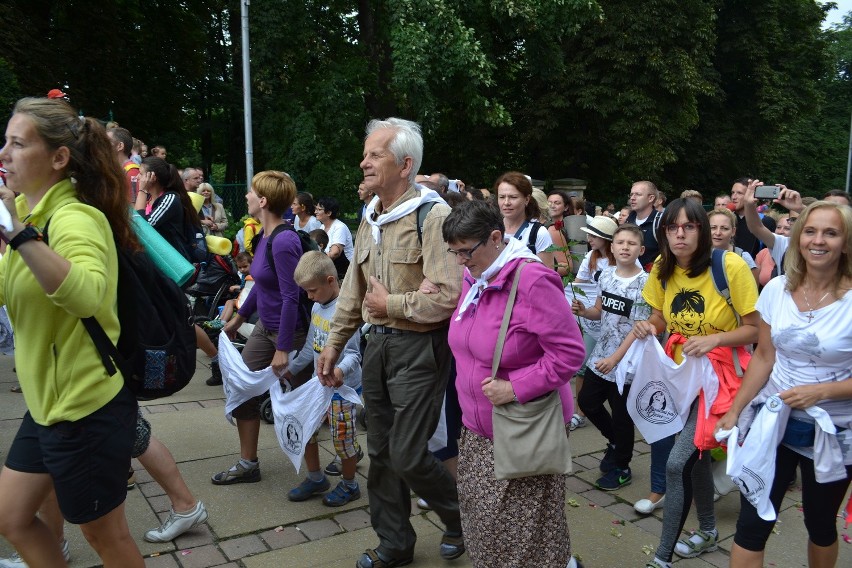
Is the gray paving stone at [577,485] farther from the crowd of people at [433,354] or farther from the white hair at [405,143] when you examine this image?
the white hair at [405,143]

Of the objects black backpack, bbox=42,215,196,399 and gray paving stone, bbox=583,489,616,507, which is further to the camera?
gray paving stone, bbox=583,489,616,507

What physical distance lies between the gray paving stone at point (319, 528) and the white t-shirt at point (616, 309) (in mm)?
1848

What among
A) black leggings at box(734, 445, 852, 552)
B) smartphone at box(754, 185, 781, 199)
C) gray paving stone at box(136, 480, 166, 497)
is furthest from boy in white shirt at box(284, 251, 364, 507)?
smartphone at box(754, 185, 781, 199)

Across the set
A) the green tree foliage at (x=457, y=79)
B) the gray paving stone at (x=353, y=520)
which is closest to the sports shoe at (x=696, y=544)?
the gray paving stone at (x=353, y=520)

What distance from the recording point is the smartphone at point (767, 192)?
4146 mm

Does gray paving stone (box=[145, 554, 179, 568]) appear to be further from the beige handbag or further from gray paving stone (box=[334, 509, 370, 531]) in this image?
the beige handbag

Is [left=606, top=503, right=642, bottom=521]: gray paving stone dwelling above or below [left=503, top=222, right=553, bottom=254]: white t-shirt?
below

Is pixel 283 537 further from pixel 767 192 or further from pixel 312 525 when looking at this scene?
pixel 767 192

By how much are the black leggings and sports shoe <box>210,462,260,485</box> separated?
9.59ft

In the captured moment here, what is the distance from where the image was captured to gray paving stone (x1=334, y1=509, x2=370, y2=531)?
13.2ft

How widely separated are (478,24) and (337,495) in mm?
15023

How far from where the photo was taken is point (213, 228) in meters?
10.4

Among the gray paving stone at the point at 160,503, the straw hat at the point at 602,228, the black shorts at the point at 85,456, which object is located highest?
the straw hat at the point at 602,228

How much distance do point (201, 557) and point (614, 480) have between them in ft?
8.35
